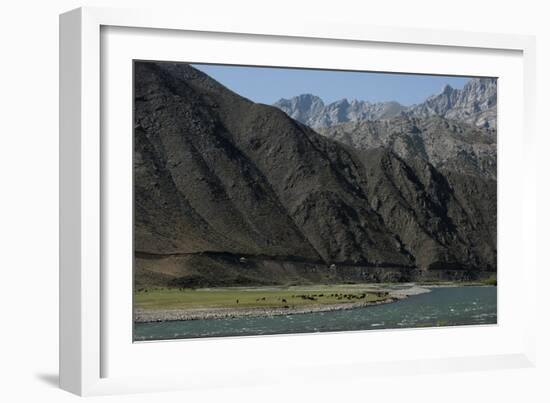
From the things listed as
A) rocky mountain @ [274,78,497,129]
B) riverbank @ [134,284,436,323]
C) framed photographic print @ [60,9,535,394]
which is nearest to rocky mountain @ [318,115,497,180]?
framed photographic print @ [60,9,535,394]

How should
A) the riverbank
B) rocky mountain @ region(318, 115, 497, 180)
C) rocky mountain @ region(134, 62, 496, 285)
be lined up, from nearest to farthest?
the riverbank → rocky mountain @ region(318, 115, 497, 180) → rocky mountain @ region(134, 62, 496, 285)

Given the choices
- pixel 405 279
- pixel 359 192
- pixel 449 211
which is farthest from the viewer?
pixel 359 192

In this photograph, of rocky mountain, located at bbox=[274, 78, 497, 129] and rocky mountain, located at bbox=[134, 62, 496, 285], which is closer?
rocky mountain, located at bbox=[274, 78, 497, 129]

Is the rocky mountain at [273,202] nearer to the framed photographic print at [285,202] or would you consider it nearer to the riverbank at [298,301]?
the framed photographic print at [285,202]

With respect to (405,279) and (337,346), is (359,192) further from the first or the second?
(337,346)

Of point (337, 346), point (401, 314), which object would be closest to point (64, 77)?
point (337, 346)

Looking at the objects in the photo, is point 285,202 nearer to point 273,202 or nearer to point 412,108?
point 273,202

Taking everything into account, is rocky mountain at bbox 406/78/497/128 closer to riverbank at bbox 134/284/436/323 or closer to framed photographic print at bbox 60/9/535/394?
framed photographic print at bbox 60/9/535/394

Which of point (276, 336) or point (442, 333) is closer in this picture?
point (276, 336)
